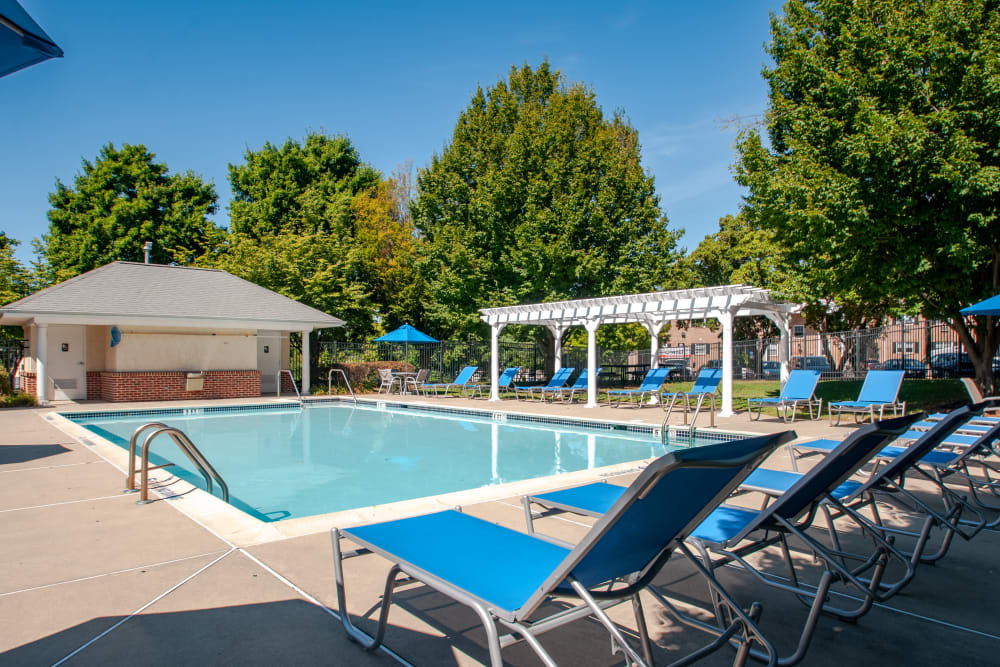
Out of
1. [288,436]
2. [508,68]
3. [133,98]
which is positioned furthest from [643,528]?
[508,68]

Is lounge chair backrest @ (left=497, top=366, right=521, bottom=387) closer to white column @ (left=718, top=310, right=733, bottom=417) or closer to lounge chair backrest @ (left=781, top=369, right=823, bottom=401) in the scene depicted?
white column @ (left=718, top=310, right=733, bottom=417)

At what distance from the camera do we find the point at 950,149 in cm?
987

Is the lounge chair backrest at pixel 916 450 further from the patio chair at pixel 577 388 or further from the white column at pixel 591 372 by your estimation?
the patio chair at pixel 577 388

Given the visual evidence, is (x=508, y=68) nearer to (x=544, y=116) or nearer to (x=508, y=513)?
(x=544, y=116)

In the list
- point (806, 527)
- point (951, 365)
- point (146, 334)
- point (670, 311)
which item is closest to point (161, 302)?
point (146, 334)

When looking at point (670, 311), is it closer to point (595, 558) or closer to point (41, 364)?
point (595, 558)

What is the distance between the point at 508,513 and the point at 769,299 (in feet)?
36.2

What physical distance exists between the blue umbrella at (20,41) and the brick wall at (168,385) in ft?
53.2

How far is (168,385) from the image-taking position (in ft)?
57.7

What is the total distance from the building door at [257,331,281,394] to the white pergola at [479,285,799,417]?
789 centimetres

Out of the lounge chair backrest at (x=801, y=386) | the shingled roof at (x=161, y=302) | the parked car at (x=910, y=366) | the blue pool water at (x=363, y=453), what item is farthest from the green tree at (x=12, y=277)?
the parked car at (x=910, y=366)

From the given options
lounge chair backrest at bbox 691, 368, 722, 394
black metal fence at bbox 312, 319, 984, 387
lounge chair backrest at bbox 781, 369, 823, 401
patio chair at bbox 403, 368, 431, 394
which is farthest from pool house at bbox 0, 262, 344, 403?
lounge chair backrest at bbox 781, 369, 823, 401

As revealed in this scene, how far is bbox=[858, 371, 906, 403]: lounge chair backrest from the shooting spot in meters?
9.83

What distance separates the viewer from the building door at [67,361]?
16.8 m
